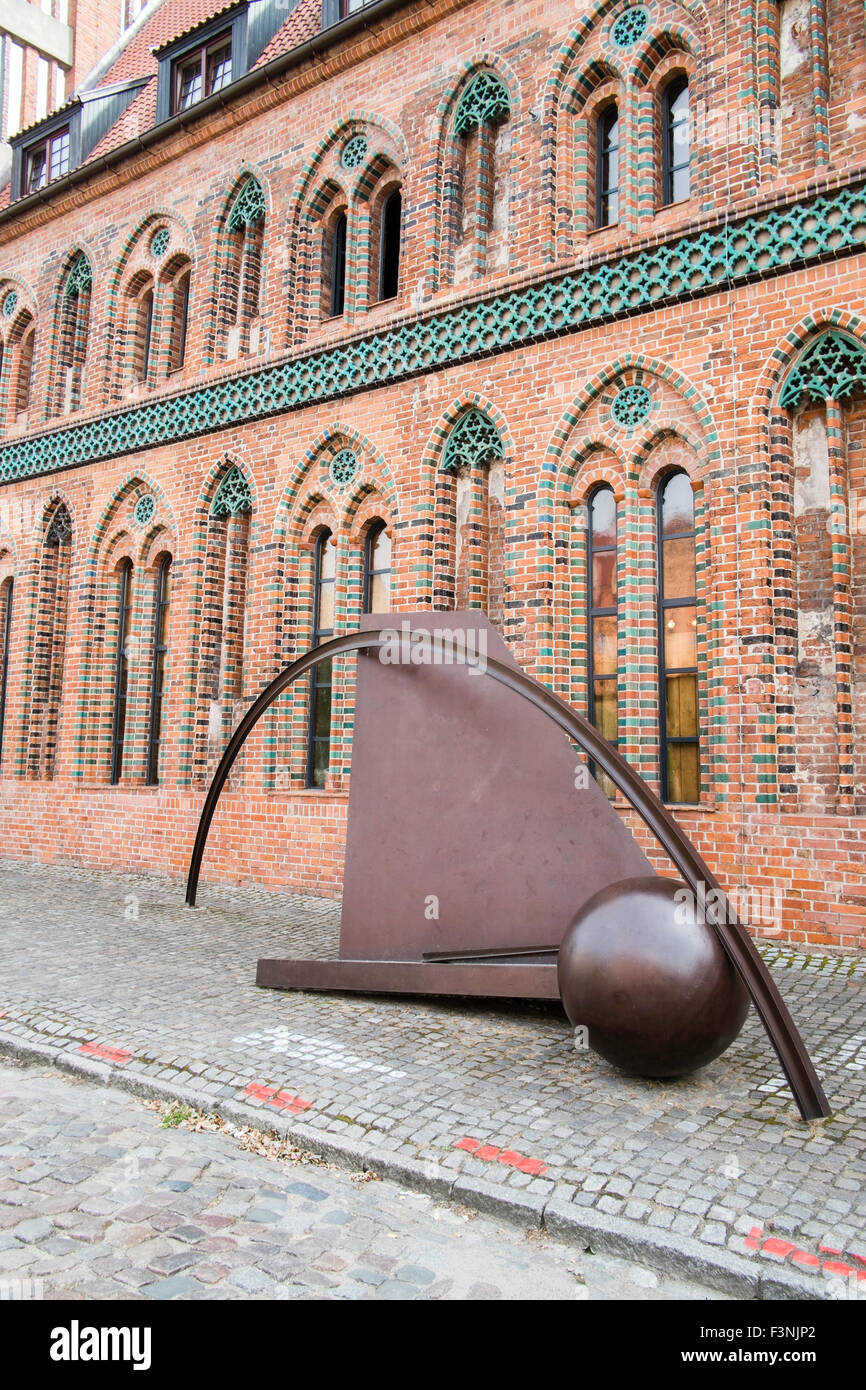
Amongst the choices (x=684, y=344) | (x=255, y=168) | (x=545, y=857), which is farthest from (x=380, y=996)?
(x=255, y=168)

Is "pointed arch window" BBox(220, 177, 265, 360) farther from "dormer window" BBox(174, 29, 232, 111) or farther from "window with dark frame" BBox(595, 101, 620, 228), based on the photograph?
"window with dark frame" BBox(595, 101, 620, 228)

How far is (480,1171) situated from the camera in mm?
3539

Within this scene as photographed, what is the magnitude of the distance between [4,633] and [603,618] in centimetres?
1058

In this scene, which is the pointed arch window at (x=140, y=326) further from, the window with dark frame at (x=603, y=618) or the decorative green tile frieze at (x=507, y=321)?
the window with dark frame at (x=603, y=618)

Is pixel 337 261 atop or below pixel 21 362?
below

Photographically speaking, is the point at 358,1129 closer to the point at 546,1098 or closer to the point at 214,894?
the point at 546,1098

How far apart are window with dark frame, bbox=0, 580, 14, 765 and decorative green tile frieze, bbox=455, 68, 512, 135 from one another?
9.72 meters

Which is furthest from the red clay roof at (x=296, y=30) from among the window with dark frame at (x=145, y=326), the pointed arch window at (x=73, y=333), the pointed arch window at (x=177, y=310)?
the pointed arch window at (x=73, y=333)

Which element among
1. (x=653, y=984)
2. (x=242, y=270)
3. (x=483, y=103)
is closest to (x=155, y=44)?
(x=242, y=270)

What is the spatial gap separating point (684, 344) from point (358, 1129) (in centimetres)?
708

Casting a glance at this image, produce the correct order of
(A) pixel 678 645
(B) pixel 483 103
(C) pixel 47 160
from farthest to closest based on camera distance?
(C) pixel 47 160 < (B) pixel 483 103 < (A) pixel 678 645

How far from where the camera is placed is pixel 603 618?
29.4 feet

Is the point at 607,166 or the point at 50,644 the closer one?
the point at 607,166

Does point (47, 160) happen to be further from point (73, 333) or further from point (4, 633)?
point (4, 633)
